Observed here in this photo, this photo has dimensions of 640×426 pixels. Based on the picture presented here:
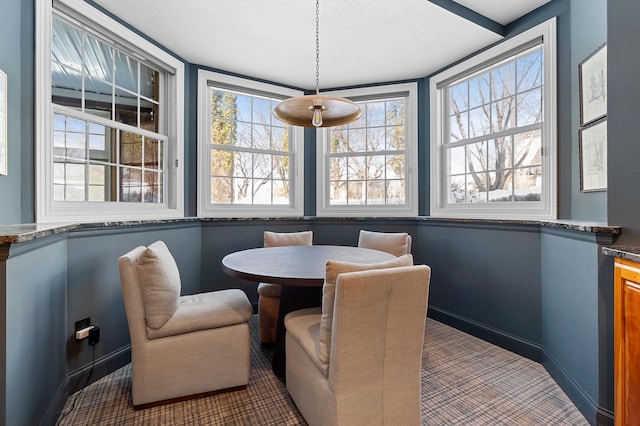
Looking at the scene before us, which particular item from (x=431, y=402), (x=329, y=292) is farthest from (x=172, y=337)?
(x=431, y=402)

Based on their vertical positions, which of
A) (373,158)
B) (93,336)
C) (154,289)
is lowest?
(93,336)

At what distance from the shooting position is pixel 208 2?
217cm

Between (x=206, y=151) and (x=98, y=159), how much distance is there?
100 cm

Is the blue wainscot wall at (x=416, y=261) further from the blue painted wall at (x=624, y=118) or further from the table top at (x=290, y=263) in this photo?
the table top at (x=290, y=263)

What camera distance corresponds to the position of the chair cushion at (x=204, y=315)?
1.67 metres

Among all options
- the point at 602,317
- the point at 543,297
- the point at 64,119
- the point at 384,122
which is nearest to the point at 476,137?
the point at 384,122

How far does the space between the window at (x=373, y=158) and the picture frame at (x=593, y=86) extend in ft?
5.07

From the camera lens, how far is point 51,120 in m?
1.91

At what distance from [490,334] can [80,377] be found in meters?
2.99

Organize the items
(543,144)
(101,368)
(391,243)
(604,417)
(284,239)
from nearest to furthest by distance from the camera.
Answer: (604,417) < (101,368) < (543,144) < (391,243) < (284,239)

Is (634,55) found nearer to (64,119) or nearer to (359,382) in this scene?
(359,382)

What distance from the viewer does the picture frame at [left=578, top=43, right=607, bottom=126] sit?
1783 millimetres

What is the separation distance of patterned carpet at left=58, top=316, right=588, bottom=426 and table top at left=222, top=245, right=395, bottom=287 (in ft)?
2.44

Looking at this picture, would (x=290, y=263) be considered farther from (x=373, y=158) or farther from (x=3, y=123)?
(x=373, y=158)
